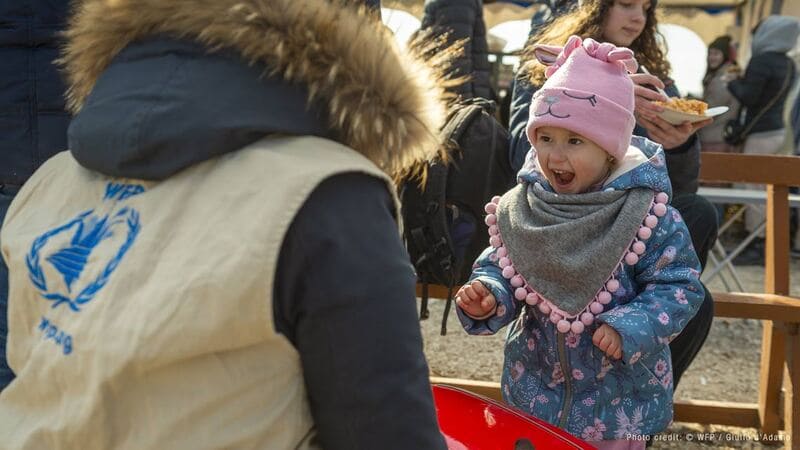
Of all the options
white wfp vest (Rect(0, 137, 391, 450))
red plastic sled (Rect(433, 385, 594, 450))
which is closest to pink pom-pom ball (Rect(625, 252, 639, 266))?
red plastic sled (Rect(433, 385, 594, 450))

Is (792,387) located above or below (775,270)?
below

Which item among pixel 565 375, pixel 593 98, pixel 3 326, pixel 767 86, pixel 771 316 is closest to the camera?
pixel 3 326

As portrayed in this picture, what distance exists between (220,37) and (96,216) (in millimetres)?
281

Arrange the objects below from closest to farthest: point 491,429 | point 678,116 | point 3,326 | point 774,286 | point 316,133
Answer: point 316,133 < point 491,429 < point 3,326 < point 678,116 < point 774,286

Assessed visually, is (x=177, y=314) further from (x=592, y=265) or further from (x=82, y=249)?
(x=592, y=265)

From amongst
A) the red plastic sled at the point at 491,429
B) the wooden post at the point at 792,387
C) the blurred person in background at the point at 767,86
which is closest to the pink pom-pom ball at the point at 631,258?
the red plastic sled at the point at 491,429

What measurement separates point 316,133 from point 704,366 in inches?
157

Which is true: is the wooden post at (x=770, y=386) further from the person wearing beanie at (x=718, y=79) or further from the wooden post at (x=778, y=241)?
the person wearing beanie at (x=718, y=79)

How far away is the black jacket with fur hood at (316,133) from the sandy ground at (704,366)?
277 cm

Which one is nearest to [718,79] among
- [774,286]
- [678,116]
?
[774,286]

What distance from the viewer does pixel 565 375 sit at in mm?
2047

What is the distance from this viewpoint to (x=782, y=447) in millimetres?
3434

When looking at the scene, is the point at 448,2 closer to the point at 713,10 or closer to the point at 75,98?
the point at 75,98

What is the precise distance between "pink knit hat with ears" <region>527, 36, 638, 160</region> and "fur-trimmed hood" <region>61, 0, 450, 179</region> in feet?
2.92
